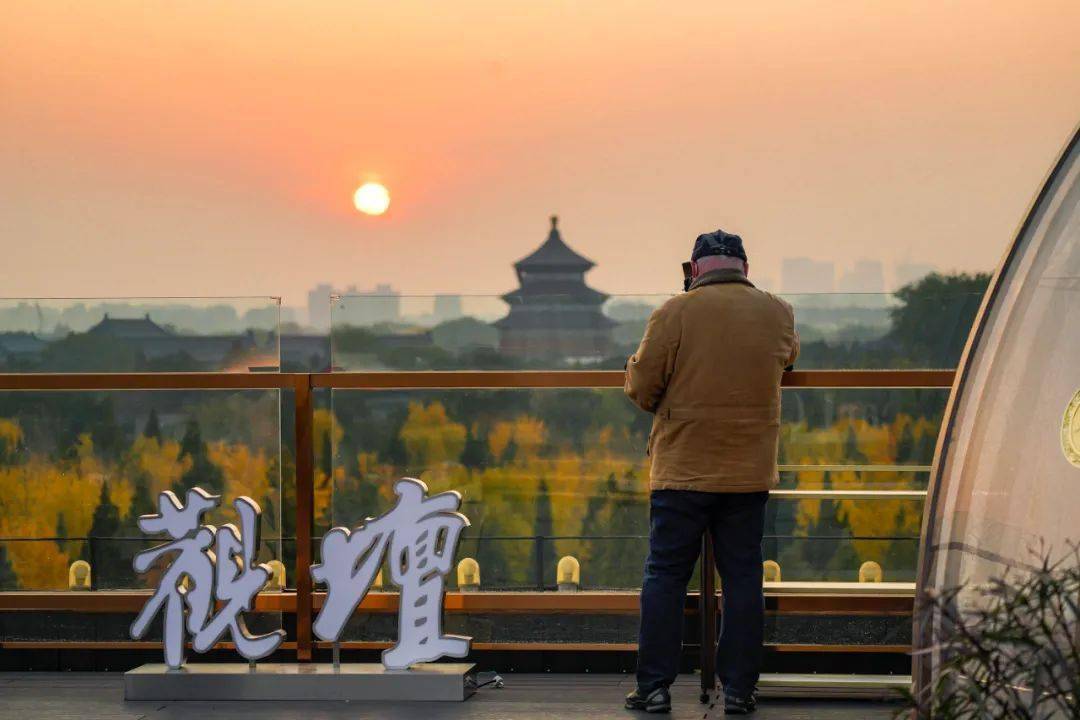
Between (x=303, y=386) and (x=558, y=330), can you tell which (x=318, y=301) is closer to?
(x=303, y=386)

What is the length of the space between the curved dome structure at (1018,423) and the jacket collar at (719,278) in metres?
0.82

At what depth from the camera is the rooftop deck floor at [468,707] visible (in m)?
3.92

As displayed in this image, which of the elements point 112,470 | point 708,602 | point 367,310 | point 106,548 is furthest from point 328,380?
point 708,602

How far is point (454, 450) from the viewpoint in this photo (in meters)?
4.55

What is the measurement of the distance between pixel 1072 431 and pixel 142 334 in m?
3.01

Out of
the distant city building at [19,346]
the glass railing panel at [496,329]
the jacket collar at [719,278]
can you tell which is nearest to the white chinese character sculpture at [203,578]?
the glass railing panel at [496,329]

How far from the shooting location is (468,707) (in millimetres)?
4016

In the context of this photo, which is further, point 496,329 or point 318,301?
point 318,301

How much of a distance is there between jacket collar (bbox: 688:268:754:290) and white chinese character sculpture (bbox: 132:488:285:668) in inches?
57.2

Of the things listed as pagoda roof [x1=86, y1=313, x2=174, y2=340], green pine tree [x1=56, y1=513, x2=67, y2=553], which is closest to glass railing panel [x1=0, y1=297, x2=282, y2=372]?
pagoda roof [x1=86, y1=313, x2=174, y2=340]

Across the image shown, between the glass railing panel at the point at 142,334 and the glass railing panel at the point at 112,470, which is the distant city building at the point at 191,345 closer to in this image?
the glass railing panel at the point at 142,334

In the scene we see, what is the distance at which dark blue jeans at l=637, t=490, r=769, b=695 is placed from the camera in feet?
12.6

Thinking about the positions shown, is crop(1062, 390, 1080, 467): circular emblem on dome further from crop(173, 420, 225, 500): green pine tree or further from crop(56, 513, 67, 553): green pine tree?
crop(56, 513, 67, 553): green pine tree

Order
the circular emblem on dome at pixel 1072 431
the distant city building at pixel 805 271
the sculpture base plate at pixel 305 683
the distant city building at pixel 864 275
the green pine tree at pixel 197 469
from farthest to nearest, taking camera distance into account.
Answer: the distant city building at pixel 805 271 < the distant city building at pixel 864 275 < the green pine tree at pixel 197 469 < the sculpture base plate at pixel 305 683 < the circular emblem on dome at pixel 1072 431
